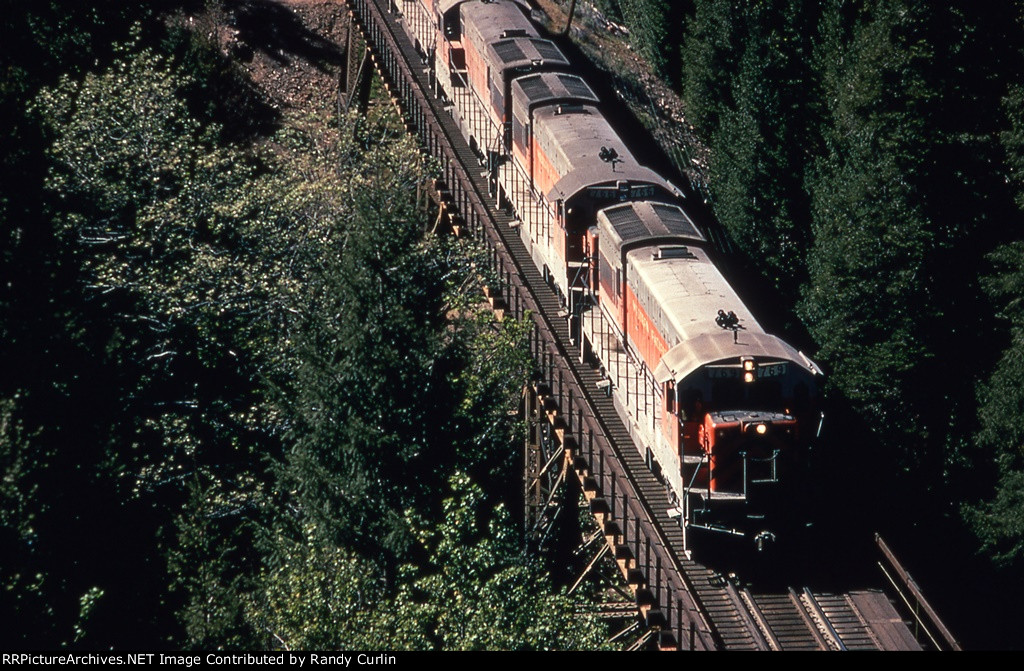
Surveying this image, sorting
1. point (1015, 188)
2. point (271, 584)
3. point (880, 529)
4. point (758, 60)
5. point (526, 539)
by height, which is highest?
point (758, 60)

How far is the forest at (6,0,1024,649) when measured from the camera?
29.7 m

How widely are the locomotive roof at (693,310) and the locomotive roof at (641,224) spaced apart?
487 mm

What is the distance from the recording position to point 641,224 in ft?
118

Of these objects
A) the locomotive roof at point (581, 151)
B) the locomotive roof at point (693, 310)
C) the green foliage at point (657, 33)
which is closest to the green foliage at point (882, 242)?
the locomotive roof at point (581, 151)

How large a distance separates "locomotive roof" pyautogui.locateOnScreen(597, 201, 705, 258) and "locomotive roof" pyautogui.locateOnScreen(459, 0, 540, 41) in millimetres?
14626

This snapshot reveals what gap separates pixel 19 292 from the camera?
112ft

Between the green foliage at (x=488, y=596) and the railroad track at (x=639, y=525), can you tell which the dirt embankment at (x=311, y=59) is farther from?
the green foliage at (x=488, y=596)

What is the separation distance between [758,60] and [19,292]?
3090cm

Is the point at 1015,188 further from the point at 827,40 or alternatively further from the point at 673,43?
the point at 673,43

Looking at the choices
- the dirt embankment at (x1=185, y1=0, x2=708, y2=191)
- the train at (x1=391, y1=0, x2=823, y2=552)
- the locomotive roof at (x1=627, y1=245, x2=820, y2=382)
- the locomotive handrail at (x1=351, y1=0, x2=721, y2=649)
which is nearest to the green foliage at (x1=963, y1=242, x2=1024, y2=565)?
the train at (x1=391, y1=0, x2=823, y2=552)

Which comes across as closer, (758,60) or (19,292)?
(19,292)

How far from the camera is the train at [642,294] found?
30.0m

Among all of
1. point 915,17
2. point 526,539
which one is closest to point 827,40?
point 915,17

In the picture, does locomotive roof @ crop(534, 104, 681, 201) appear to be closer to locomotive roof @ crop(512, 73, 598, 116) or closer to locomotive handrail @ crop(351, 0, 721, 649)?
locomotive roof @ crop(512, 73, 598, 116)
